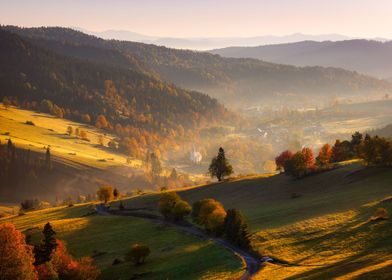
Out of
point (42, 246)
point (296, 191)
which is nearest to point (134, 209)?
point (296, 191)

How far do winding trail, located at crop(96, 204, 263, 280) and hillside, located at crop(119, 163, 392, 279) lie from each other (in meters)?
2.44

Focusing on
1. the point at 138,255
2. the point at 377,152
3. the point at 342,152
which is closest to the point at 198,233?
the point at 138,255

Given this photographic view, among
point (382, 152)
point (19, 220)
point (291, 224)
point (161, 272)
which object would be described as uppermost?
point (382, 152)

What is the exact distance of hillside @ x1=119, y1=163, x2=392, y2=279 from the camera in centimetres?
6062

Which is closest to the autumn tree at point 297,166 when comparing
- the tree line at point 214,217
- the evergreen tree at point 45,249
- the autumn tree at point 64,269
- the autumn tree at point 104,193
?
the tree line at point 214,217

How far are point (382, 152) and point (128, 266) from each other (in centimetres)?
7609

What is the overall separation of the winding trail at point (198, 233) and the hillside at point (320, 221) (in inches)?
95.9

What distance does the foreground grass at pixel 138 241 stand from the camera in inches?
2858

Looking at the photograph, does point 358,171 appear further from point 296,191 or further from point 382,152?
point 296,191

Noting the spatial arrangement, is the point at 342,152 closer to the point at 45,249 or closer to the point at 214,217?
the point at 214,217

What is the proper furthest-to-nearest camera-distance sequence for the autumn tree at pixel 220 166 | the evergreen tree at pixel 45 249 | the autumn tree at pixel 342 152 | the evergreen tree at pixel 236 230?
the autumn tree at pixel 342 152 → the autumn tree at pixel 220 166 → the evergreen tree at pixel 236 230 → the evergreen tree at pixel 45 249

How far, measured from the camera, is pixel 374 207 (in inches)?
3327

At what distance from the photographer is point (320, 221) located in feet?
271

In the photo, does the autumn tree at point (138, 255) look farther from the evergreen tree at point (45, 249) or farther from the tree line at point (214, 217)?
the tree line at point (214, 217)
